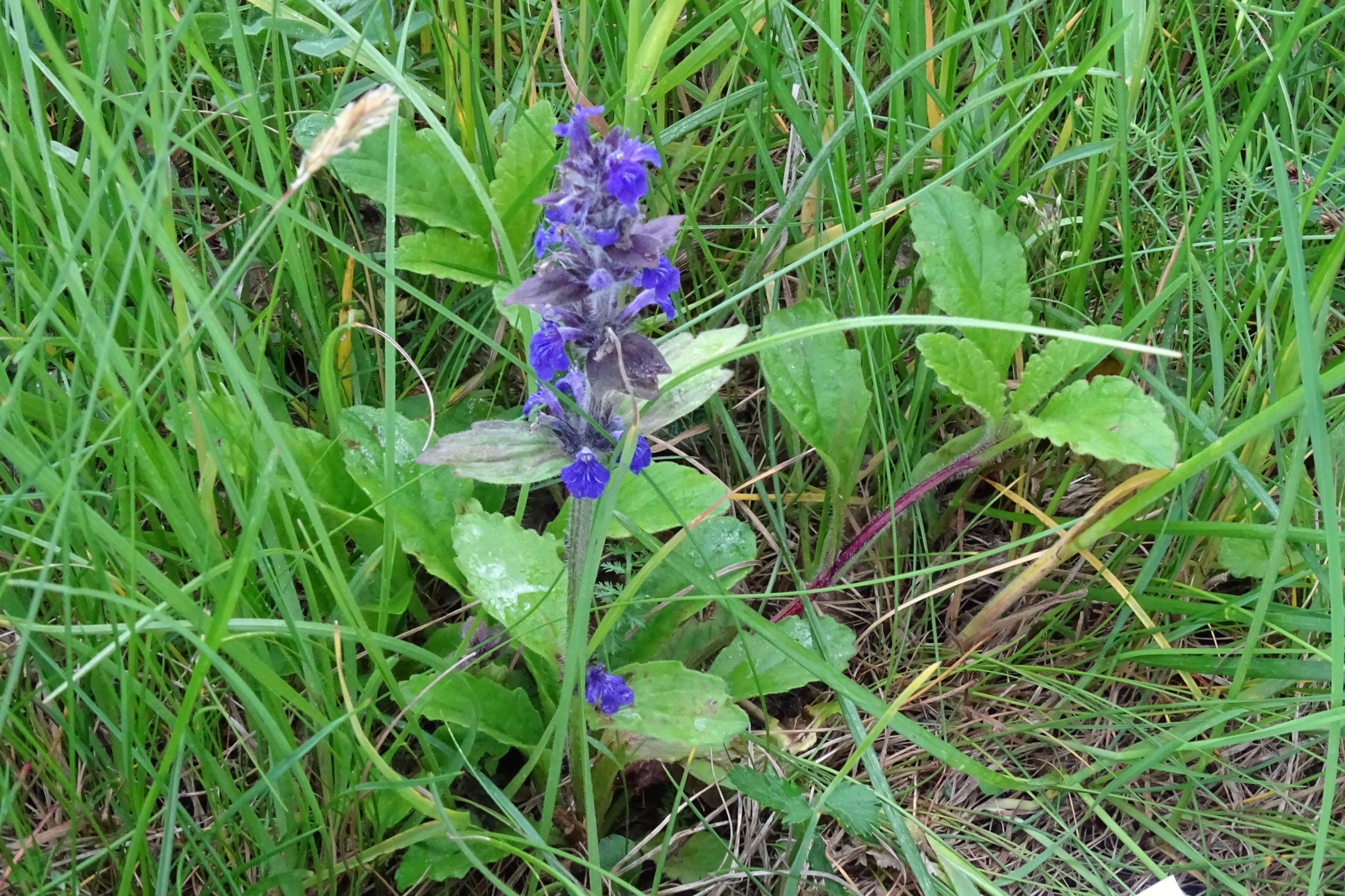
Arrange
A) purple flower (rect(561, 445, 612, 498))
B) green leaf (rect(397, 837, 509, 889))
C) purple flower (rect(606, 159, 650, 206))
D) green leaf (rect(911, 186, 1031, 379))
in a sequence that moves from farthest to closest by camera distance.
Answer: green leaf (rect(911, 186, 1031, 379)), green leaf (rect(397, 837, 509, 889)), purple flower (rect(561, 445, 612, 498)), purple flower (rect(606, 159, 650, 206))

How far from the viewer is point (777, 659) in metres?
1.44

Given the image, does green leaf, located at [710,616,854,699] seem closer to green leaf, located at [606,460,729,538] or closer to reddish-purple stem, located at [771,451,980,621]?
reddish-purple stem, located at [771,451,980,621]

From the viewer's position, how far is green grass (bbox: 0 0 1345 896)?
1094mm

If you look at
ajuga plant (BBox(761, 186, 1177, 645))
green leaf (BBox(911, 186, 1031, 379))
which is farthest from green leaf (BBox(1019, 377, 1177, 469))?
green leaf (BBox(911, 186, 1031, 379))

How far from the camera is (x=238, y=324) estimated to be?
1.51m

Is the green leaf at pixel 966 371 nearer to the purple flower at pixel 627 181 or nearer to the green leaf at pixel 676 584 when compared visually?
the green leaf at pixel 676 584

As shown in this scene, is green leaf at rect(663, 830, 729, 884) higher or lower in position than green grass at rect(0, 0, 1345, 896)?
lower

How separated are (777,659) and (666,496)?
0.30m

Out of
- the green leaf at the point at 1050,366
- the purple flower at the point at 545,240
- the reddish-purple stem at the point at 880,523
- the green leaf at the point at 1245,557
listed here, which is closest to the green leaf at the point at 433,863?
the reddish-purple stem at the point at 880,523

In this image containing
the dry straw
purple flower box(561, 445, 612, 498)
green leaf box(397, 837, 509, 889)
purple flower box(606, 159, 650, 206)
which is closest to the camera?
the dry straw

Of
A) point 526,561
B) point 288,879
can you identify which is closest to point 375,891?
point 288,879

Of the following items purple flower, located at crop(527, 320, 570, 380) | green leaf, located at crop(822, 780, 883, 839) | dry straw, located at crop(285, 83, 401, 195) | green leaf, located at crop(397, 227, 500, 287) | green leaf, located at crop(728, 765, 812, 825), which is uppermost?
dry straw, located at crop(285, 83, 401, 195)

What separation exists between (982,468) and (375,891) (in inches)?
45.3

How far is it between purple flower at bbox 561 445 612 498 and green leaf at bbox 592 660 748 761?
273 millimetres
